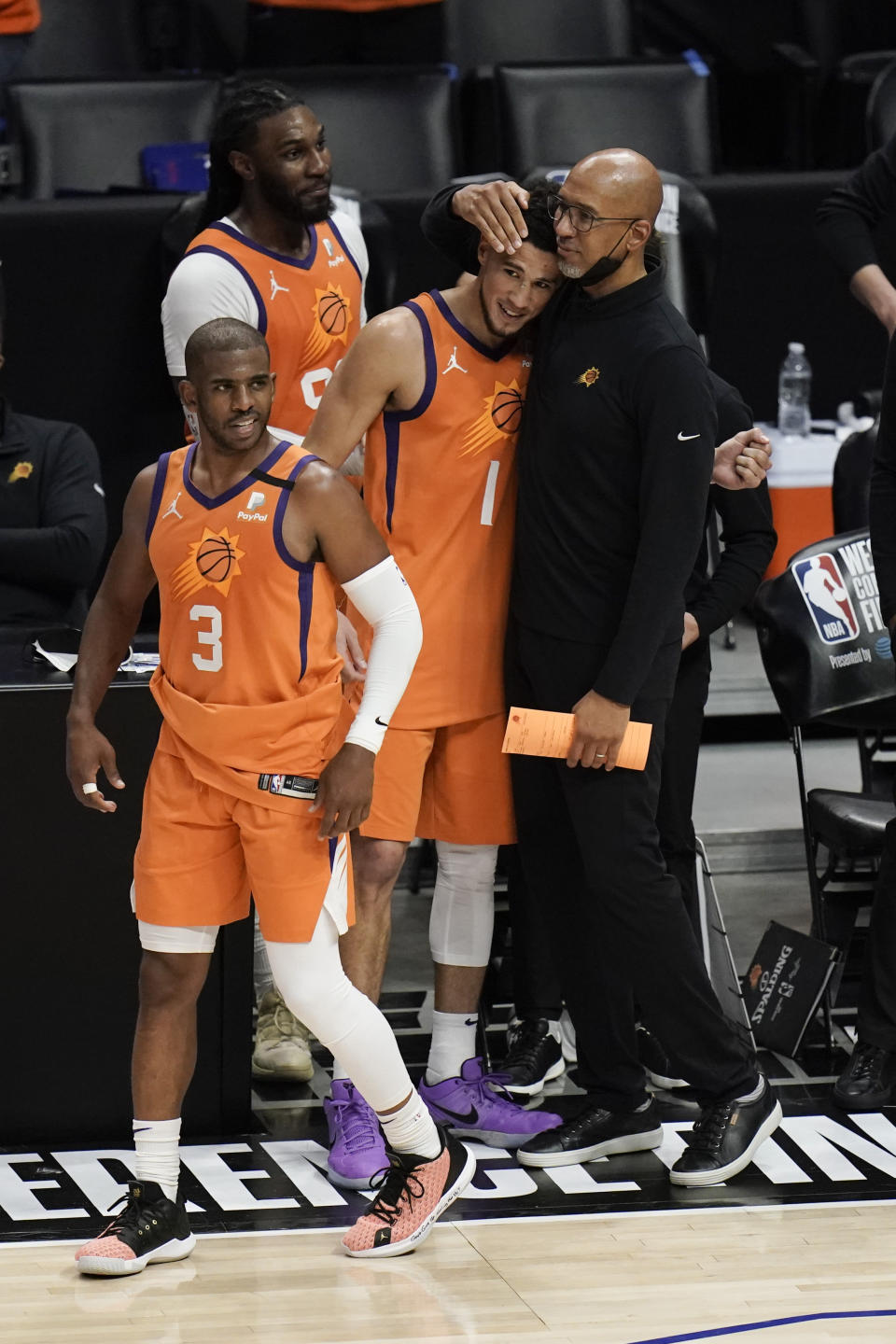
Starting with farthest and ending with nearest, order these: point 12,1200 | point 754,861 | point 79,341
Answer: point 79,341 → point 754,861 → point 12,1200

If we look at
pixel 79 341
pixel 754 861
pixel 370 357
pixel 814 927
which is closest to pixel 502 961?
pixel 814 927

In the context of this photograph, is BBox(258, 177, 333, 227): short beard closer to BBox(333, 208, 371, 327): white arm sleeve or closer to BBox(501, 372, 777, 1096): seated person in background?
BBox(333, 208, 371, 327): white arm sleeve

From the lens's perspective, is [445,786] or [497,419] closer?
[497,419]

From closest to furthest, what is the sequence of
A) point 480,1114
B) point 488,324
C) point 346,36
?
point 488,324, point 480,1114, point 346,36

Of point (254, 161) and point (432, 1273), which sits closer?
point (432, 1273)

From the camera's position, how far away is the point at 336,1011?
3246mm

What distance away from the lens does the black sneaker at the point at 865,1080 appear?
13.0 ft

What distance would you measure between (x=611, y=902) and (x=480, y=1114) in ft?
1.85

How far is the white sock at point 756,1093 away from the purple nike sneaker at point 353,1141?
65 centimetres

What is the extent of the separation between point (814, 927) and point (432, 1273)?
1.55 m

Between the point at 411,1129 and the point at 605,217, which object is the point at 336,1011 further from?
the point at 605,217

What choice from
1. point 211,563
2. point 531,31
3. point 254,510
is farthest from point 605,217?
point 531,31

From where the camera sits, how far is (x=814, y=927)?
4.50m

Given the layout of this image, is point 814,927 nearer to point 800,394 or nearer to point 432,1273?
point 432,1273
